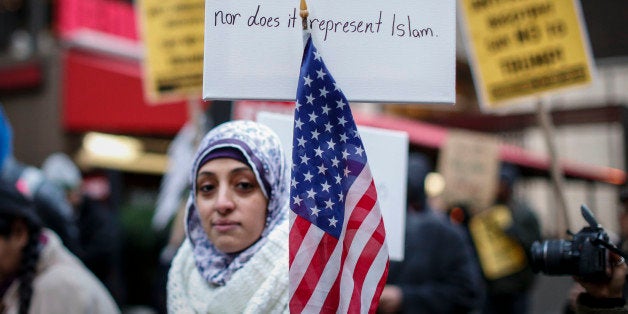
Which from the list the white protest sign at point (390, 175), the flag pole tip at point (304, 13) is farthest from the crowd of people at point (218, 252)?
the white protest sign at point (390, 175)

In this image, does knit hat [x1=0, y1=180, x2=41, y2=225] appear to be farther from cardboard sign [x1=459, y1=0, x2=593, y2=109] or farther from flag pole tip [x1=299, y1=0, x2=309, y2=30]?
cardboard sign [x1=459, y1=0, x2=593, y2=109]

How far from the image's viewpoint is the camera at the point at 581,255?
2324 millimetres

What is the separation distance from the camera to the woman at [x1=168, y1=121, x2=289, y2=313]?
2516mm

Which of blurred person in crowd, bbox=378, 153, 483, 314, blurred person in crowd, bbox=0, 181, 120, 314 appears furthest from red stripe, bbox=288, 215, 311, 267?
blurred person in crowd, bbox=378, 153, 483, 314

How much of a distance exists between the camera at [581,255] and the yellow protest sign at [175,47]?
11.1 ft

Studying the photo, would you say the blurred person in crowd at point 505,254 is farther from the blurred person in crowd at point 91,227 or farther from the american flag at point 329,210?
the american flag at point 329,210

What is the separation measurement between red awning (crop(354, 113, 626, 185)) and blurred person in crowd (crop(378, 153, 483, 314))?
2113 mm

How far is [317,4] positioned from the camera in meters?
2.48

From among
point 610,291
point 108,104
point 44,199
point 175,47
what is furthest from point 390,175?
point 108,104

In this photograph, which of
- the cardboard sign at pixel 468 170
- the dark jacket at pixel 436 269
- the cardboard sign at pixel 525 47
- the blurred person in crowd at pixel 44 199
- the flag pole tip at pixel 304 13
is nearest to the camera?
the flag pole tip at pixel 304 13

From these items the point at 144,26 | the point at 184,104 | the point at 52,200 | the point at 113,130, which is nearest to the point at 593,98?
the point at 184,104

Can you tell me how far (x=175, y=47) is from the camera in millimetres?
5469

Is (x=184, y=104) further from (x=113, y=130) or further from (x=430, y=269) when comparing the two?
(x=430, y=269)

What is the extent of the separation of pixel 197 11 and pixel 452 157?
10.1ft
